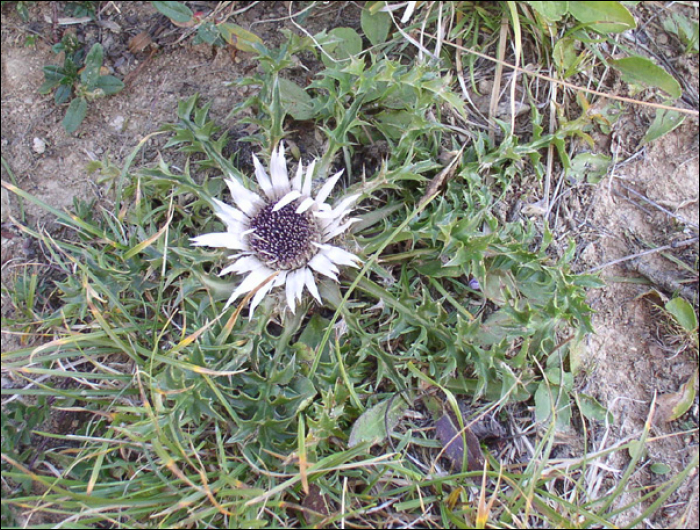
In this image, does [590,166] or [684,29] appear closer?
[590,166]

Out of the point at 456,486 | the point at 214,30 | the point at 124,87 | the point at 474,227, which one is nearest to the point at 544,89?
the point at 474,227

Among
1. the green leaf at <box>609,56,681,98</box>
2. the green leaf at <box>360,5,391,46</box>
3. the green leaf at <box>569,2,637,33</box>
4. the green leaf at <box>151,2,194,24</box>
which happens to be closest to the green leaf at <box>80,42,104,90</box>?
the green leaf at <box>151,2,194,24</box>

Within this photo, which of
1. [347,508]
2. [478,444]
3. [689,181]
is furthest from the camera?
[689,181]

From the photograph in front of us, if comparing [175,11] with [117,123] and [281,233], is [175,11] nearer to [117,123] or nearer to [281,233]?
[117,123]

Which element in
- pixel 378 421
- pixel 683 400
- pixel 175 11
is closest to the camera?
pixel 378 421

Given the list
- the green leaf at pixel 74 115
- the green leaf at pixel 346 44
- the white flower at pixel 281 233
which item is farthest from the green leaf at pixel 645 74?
the green leaf at pixel 74 115

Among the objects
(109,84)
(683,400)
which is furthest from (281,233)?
(683,400)

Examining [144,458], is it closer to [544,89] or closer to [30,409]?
[30,409]
